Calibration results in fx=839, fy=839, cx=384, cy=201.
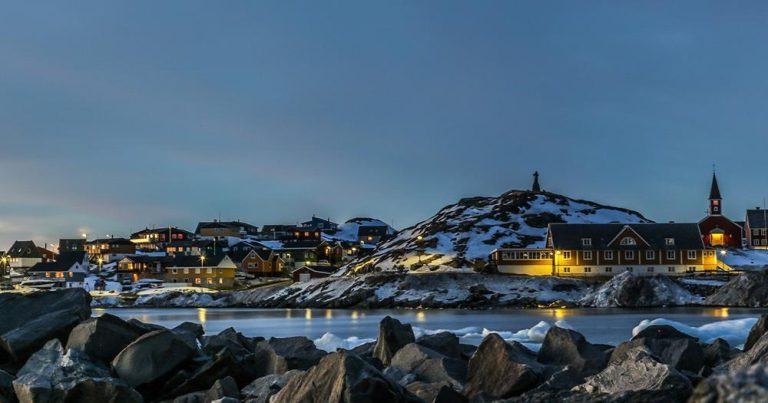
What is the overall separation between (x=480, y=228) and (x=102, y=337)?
143994 millimetres

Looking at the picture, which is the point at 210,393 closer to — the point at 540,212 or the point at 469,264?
the point at 469,264

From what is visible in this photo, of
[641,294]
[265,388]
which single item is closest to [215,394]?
[265,388]

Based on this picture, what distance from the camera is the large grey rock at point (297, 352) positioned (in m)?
20.6

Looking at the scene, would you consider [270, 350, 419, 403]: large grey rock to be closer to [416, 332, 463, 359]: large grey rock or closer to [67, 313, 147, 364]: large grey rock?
[67, 313, 147, 364]: large grey rock

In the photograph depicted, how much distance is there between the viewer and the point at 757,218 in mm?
153250

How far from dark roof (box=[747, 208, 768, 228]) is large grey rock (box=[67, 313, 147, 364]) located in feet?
498

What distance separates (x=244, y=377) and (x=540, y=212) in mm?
160818

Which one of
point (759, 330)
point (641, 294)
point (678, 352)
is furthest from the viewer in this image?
point (641, 294)

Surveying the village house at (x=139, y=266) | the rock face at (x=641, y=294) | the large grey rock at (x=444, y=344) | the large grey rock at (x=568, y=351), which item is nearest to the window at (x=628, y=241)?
the rock face at (x=641, y=294)

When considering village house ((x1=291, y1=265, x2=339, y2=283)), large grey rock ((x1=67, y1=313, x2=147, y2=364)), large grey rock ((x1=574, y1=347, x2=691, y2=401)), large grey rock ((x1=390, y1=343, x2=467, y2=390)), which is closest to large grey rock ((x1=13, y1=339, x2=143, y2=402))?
large grey rock ((x1=67, y1=313, x2=147, y2=364))

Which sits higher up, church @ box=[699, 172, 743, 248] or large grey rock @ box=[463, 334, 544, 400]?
church @ box=[699, 172, 743, 248]

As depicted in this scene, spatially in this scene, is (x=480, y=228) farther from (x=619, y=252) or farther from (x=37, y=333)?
(x=37, y=333)

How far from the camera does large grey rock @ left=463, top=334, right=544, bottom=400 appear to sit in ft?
48.0

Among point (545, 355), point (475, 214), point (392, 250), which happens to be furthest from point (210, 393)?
point (475, 214)
